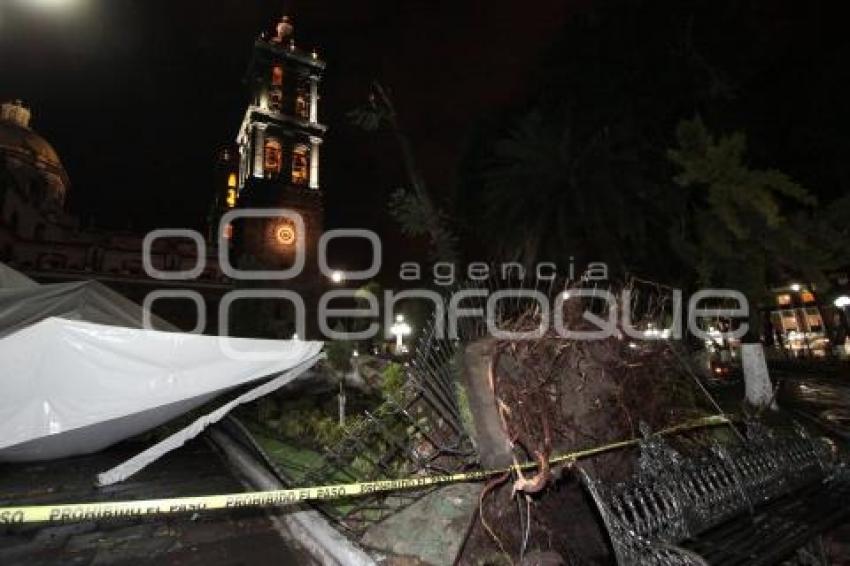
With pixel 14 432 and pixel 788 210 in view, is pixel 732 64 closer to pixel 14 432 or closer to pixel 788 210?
pixel 788 210

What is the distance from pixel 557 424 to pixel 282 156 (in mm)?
54683

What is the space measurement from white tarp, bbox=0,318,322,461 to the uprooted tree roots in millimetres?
3942

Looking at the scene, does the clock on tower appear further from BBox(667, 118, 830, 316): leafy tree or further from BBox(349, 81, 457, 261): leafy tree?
BBox(667, 118, 830, 316): leafy tree

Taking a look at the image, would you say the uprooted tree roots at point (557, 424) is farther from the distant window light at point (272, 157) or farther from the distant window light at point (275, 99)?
the distant window light at point (275, 99)

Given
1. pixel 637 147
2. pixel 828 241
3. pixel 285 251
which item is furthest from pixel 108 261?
pixel 828 241

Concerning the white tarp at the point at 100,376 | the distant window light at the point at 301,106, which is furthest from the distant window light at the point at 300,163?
the white tarp at the point at 100,376

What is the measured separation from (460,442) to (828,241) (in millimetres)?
9579

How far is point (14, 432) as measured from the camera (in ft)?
19.4

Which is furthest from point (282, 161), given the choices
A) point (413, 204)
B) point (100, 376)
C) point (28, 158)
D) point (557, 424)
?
point (557, 424)

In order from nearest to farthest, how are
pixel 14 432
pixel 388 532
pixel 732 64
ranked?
pixel 388 532 < pixel 14 432 < pixel 732 64

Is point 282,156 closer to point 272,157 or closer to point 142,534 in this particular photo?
point 272,157

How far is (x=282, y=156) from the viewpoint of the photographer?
54.4 metres

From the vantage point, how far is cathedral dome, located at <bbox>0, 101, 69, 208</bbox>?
47.4 meters

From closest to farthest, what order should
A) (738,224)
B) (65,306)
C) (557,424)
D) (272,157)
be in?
(557,424)
(65,306)
(738,224)
(272,157)
